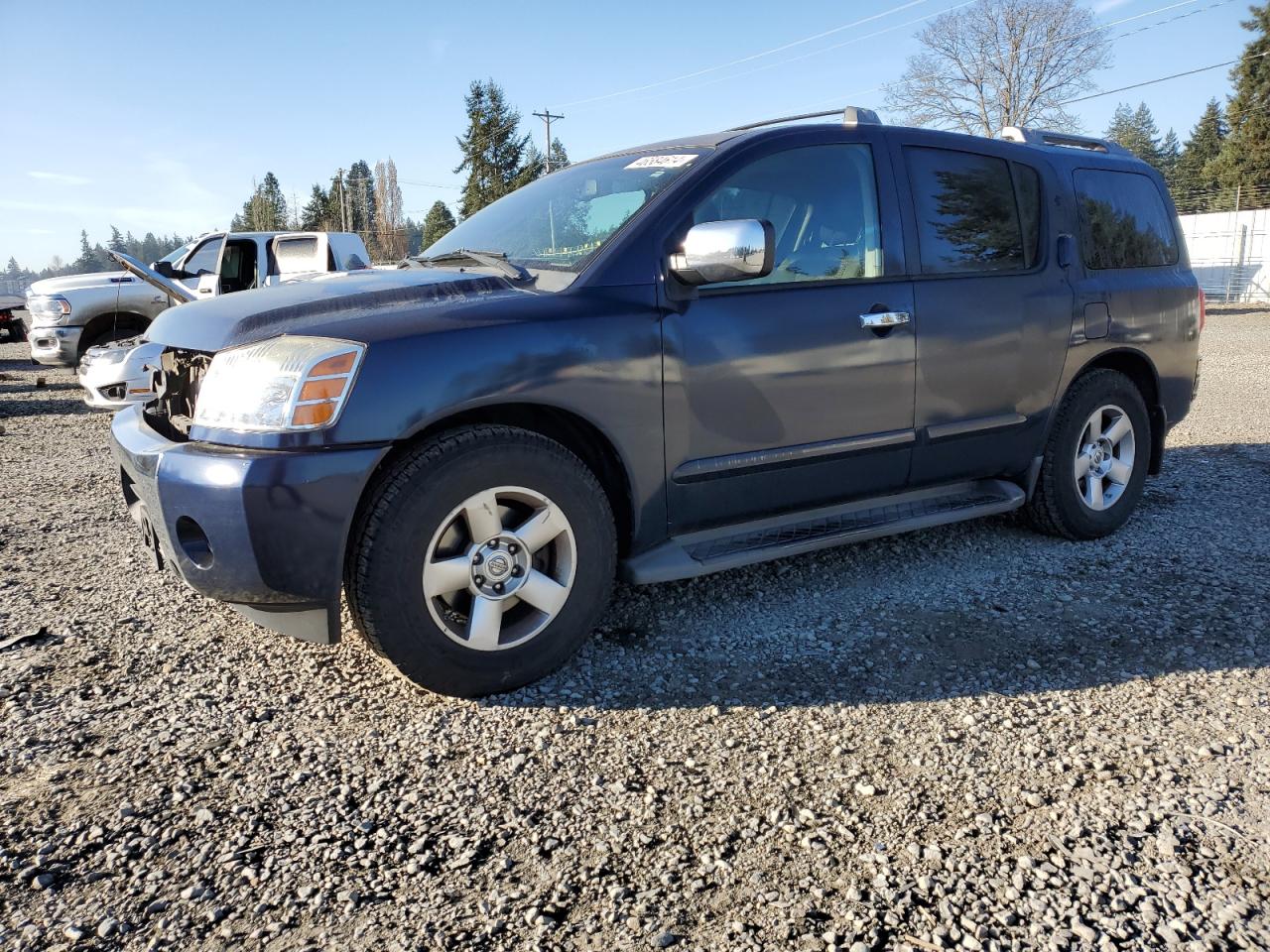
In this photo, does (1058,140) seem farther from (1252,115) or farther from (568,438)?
(1252,115)

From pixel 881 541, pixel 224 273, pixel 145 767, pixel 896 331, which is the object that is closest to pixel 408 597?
pixel 145 767

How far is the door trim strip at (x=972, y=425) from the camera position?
381cm

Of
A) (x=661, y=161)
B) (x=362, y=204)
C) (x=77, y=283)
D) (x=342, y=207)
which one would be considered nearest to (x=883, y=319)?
(x=661, y=161)

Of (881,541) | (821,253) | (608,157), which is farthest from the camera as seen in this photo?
(881,541)

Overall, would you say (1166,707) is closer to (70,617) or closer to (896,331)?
(896,331)

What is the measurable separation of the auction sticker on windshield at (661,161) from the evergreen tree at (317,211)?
74077mm

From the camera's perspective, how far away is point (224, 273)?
1202 centimetres

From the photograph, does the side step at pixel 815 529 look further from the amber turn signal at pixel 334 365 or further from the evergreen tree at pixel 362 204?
the evergreen tree at pixel 362 204

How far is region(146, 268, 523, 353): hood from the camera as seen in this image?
2689 mm

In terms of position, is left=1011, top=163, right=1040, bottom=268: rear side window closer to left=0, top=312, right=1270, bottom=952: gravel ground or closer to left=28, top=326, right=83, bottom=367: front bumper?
left=0, top=312, right=1270, bottom=952: gravel ground

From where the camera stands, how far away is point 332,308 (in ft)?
9.16

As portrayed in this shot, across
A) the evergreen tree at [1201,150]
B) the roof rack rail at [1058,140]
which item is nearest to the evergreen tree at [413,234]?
the evergreen tree at [1201,150]

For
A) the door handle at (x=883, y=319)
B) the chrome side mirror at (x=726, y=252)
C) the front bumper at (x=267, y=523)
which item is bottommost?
the front bumper at (x=267, y=523)

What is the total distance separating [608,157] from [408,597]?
2198mm
